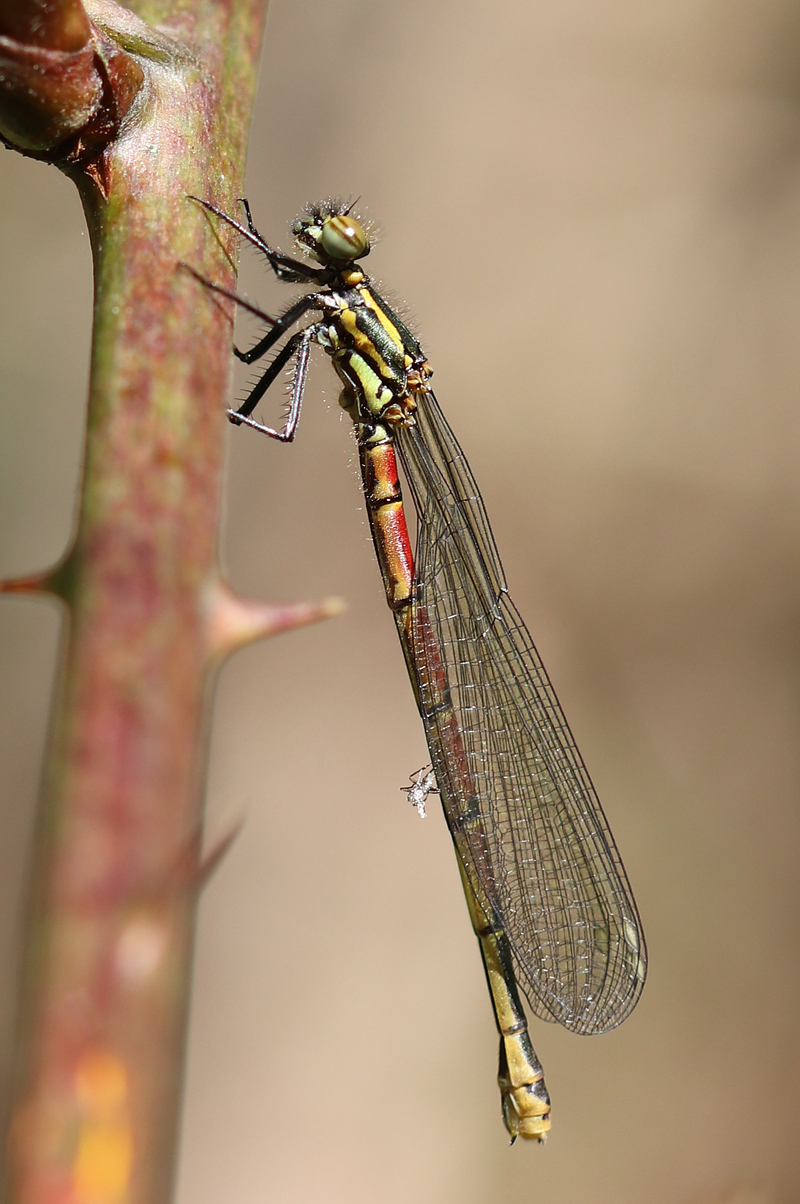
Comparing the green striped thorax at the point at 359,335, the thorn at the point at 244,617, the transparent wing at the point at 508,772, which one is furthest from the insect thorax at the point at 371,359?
the thorn at the point at 244,617

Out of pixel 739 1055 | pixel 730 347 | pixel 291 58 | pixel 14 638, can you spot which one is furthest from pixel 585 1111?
pixel 291 58

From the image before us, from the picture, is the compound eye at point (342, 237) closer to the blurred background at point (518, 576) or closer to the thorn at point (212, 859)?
the blurred background at point (518, 576)

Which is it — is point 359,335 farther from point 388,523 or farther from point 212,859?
point 212,859

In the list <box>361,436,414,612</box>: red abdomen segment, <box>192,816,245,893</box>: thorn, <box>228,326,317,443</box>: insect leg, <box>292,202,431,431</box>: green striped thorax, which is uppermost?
<box>292,202,431,431</box>: green striped thorax

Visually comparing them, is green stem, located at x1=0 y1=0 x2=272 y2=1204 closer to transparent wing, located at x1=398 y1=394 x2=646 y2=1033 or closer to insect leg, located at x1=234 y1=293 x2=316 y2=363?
insect leg, located at x1=234 y1=293 x2=316 y2=363

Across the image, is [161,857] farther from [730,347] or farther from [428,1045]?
[730,347]

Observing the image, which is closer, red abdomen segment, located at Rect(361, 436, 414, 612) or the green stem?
the green stem

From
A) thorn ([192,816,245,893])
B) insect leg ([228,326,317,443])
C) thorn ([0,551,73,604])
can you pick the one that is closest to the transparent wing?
insect leg ([228,326,317,443])
